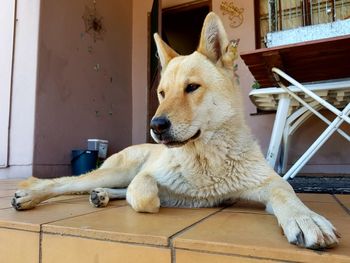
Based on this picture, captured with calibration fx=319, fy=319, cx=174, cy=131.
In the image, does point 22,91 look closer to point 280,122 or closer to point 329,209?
point 280,122

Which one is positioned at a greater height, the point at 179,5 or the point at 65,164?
the point at 179,5

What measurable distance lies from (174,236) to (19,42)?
3.20 meters

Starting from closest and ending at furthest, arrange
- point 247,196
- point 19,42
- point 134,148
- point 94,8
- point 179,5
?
point 247,196
point 134,148
point 19,42
point 94,8
point 179,5

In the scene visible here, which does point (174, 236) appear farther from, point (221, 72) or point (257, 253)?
point (221, 72)

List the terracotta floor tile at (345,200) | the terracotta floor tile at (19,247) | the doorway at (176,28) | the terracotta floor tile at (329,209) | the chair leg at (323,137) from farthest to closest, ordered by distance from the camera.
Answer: the doorway at (176,28), the chair leg at (323,137), the terracotta floor tile at (345,200), the terracotta floor tile at (329,209), the terracotta floor tile at (19,247)

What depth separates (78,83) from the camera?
3.77 metres

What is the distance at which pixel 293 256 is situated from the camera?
2.07ft

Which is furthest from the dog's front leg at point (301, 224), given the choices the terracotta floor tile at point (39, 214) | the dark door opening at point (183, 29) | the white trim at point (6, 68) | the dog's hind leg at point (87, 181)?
the dark door opening at point (183, 29)

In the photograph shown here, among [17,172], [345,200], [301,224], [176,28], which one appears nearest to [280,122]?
[345,200]

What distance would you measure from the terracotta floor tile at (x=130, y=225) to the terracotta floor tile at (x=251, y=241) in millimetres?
59

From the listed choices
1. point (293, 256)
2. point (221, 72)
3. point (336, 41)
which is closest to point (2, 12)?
point (221, 72)

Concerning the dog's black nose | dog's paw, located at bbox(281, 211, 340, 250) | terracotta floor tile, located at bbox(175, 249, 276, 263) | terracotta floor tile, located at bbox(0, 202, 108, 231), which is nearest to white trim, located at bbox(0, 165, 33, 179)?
terracotta floor tile, located at bbox(0, 202, 108, 231)

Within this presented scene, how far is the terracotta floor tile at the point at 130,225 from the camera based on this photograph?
0.78 meters

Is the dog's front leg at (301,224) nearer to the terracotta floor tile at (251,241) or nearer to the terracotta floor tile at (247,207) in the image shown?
the terracotta floor tile at (251,241)
